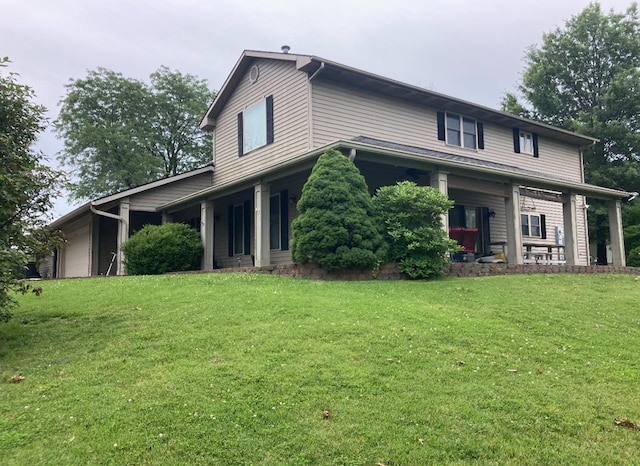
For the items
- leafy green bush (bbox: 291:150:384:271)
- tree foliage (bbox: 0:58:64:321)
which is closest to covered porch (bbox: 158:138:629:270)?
leafy green bush (bbox: 291:150:384:271)

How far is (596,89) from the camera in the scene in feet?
95.7

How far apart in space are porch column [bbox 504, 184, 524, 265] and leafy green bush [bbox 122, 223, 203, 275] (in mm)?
8941

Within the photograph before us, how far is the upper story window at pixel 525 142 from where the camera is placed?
18.2 meters

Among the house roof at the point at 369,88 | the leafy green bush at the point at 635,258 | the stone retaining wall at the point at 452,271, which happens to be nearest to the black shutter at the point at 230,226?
the house roof at the point at 369,88

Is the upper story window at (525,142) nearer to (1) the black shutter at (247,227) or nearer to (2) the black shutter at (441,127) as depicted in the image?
(2) the black shutter at (441,127)

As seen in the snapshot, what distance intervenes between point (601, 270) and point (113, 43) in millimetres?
20202

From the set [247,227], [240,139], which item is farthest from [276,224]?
[240,139]

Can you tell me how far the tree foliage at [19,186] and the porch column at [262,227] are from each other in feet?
20.7

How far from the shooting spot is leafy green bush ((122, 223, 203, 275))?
14.2 meters

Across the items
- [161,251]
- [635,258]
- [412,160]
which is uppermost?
[412,160]

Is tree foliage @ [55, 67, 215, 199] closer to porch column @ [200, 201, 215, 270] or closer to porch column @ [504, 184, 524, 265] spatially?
porch column @ [200, 201, 215, 270]

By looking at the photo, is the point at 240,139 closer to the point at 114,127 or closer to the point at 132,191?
the point at 132,191

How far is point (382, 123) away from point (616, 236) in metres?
8.97

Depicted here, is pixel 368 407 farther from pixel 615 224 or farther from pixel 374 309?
pixel 615 224
